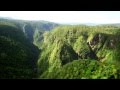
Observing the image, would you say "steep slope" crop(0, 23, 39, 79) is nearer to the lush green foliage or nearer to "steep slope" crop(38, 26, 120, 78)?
"steep slope" crop(38, 26, 120, 78)

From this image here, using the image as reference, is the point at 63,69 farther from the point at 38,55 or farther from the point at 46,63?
the point at 38,55

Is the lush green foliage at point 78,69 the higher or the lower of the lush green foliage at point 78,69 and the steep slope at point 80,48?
the lower

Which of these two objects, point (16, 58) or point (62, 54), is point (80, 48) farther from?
point (16, 58)

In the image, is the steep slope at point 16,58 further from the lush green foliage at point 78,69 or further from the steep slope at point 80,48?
the lush green foliage at point 78,69

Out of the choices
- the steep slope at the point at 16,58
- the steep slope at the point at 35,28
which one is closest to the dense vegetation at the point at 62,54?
the steep slope at the point at 16,58

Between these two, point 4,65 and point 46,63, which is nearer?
point 4,65
